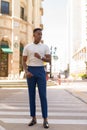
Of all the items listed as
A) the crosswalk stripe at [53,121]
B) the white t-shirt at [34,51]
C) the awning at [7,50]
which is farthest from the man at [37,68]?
the awning at [7,50]

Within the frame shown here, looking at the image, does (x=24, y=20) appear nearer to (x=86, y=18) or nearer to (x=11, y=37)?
(x=11, y=37)

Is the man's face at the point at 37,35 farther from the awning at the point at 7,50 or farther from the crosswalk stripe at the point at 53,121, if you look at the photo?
the awning at the point at 7,50

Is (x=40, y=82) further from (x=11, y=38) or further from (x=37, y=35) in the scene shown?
(x=11, y=38)

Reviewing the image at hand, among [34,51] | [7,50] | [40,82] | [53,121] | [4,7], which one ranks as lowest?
[53,121]

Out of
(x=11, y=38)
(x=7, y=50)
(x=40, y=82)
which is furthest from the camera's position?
(x=11, y=38)

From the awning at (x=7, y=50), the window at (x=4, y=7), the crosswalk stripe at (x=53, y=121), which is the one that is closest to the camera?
the crosswalk stripe at (x=53, y=121)

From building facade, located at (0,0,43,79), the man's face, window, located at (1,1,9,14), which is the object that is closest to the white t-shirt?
the man's face

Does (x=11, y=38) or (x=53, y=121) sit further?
(x=11, y=38)

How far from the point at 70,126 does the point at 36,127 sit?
0.65 metres

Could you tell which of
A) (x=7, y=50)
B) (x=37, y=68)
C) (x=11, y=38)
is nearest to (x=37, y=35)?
(x=37, y=68)

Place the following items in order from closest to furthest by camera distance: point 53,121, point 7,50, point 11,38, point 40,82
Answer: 1. point 40,82
2. point 53,121
3. point 7,50
4. point 11,38

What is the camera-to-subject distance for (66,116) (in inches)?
355

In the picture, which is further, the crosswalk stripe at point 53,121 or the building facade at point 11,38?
the building facade at point 11,38

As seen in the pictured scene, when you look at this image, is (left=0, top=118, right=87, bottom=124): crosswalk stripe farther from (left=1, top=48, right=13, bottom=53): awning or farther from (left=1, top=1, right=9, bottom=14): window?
(left=1, top=1, right=9, bottom=14): window
